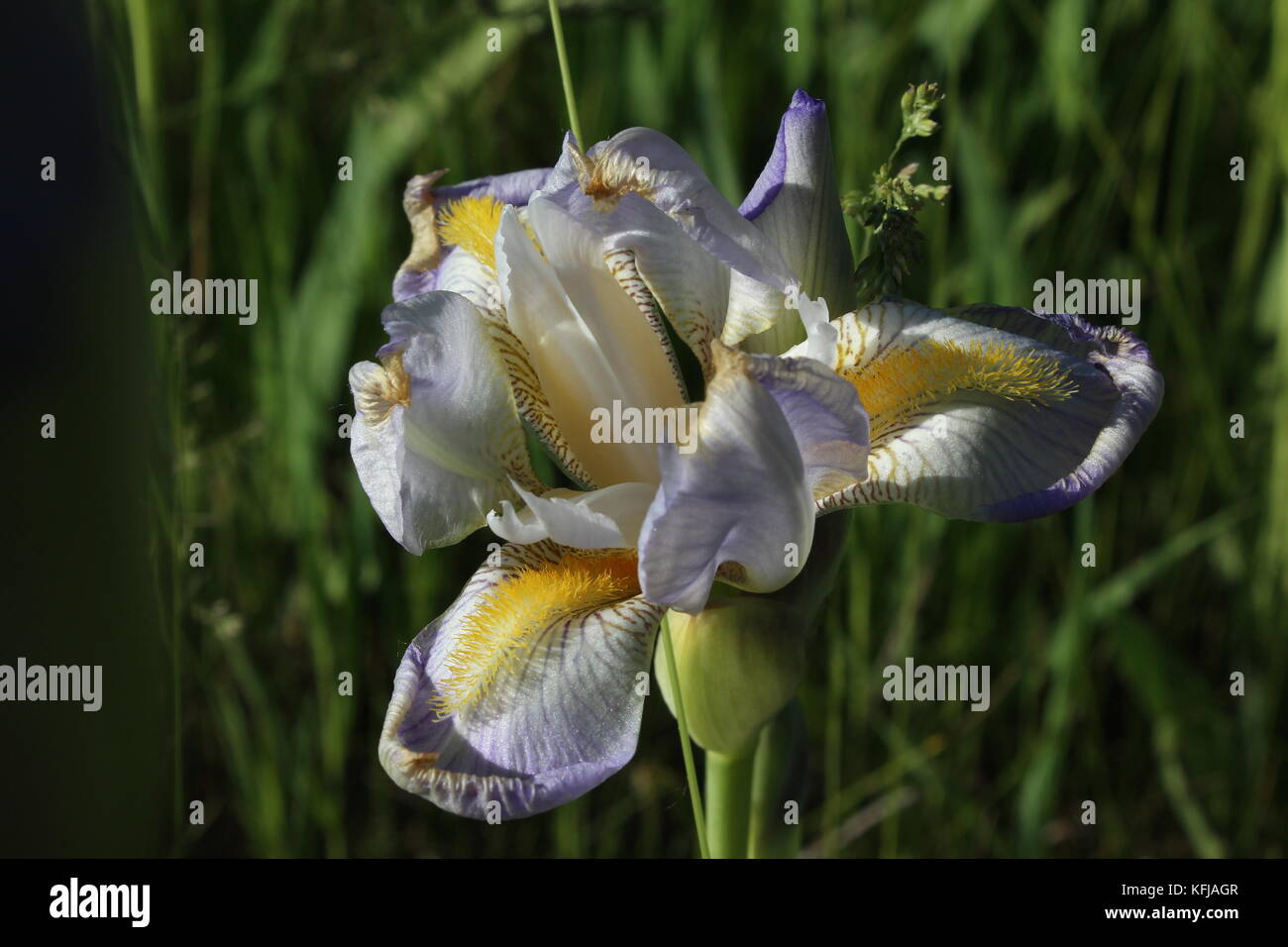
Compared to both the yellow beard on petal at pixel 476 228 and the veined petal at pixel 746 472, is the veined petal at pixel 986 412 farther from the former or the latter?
the yellow beard on petal at pixel 476 228

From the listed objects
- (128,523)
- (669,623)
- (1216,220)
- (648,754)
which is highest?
(1216,220)

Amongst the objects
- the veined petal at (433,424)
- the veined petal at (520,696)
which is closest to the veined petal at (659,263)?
the veined petal at (433,424)

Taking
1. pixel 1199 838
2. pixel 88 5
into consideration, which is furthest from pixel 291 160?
pixel 1199 838

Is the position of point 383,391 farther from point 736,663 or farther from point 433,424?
point 736,663

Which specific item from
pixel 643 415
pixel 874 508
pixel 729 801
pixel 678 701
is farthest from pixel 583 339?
pixel 874 508

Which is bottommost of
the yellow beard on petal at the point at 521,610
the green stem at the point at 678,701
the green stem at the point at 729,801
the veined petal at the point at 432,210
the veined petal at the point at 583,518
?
the green stem at the point at 729,801
